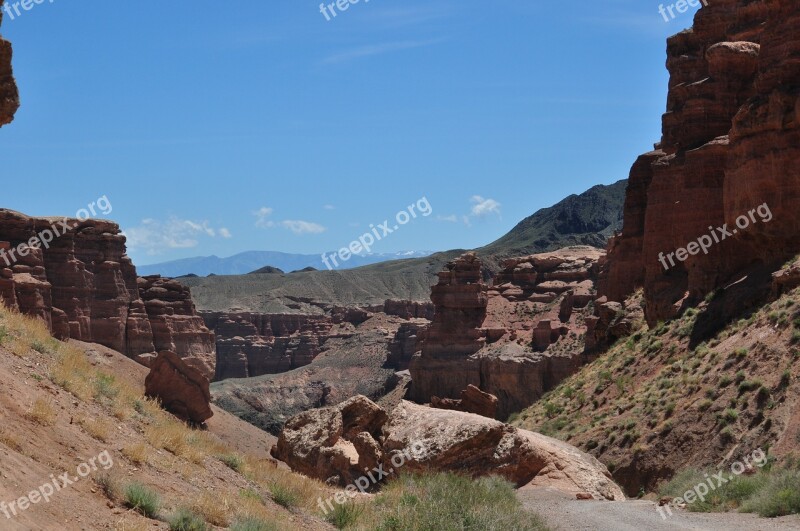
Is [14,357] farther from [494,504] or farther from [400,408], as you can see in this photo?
[400,408]

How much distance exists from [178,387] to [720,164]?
2743 centimetres

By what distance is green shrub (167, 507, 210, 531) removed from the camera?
10945mm

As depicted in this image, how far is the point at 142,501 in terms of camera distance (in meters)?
11.0

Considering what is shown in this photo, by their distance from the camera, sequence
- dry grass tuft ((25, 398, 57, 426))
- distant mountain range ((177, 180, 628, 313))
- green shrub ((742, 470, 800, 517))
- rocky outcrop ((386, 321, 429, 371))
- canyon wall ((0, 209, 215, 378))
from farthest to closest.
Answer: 1. distant mountain range ((177, 180, 628, 313))
2. rocky outcrop ((386, 321, 429, 371))
3. canyon wall ((0, 209, 215, 378))
4. green shrub ((742, 470, 800, 517))
5. dry grass tuft ((25, 398, 57, 426))

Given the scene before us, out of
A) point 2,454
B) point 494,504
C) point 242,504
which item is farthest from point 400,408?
point 2,454

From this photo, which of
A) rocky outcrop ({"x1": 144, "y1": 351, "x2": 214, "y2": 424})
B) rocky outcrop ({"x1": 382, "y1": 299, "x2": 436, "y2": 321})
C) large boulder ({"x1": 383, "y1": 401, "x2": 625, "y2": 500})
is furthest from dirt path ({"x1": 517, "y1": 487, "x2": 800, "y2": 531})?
rocky outcrop ({"x1": 382, "y1": 299, "x2": 436, "y2": 321})

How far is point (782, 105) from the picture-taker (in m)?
30.0

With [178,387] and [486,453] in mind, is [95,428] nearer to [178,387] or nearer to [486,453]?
[486,453]

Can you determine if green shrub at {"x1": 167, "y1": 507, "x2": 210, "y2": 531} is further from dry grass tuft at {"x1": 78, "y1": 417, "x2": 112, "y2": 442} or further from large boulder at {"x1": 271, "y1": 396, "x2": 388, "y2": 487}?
large boulder at {"x1": 271, "y1": 396, "x2": 388, "y2": 487}

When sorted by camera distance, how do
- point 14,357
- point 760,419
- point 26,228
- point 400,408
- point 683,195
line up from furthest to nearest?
point 26,228 < point 683,195 < point 760,419 < point 400,408 < point 14,357

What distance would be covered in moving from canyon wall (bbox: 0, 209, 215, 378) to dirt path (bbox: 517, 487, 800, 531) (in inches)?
1679

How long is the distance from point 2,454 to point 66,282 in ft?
192

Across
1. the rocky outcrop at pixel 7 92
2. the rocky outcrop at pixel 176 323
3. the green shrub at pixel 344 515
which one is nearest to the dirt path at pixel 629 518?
the green shrub at pixel 344 515

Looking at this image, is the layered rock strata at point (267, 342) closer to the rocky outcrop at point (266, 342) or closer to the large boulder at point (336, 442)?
the rocky outcrop at point (266, 342)
